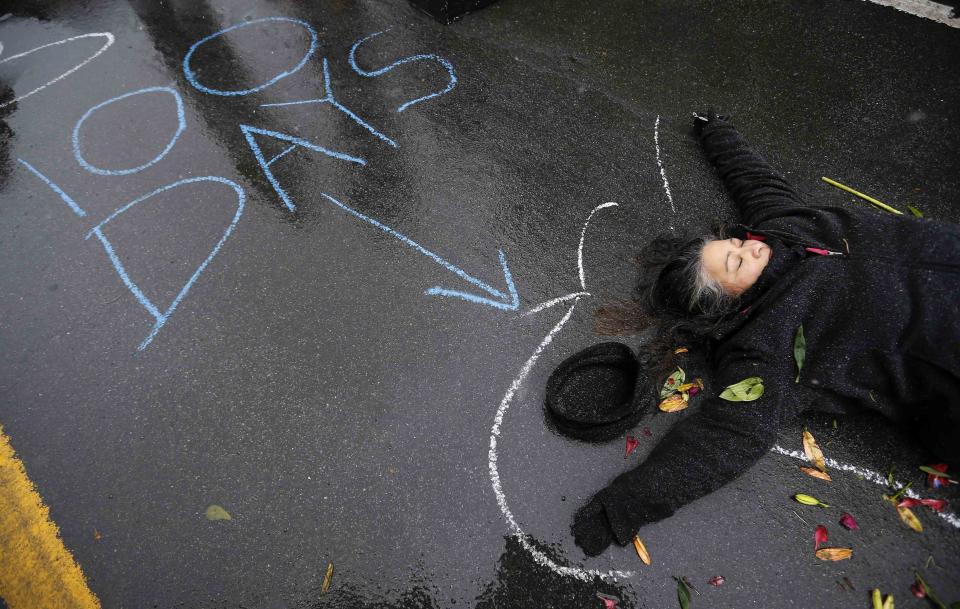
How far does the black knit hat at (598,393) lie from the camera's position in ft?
8.23

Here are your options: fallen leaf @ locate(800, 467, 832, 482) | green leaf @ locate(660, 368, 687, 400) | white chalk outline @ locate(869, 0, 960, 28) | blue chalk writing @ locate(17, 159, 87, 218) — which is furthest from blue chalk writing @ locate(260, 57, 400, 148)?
white chalk outline @ locate(869, 0, 960, 28)

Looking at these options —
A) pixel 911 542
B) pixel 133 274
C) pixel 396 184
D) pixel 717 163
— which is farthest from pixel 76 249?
pixel 911 542

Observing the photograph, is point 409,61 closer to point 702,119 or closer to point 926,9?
point 702,119

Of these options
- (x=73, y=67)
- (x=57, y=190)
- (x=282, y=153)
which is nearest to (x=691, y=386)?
(x=282, y=153)

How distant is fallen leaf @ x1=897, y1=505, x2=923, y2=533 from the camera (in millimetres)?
2355

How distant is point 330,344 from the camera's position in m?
2.82

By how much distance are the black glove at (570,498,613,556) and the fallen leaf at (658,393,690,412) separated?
0.60 metres

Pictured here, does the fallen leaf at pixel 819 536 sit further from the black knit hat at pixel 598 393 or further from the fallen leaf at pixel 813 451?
the black knit hat at pixel 598 393

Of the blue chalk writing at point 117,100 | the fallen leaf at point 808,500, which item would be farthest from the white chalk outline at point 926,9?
the blue chalk writing at point 117,100

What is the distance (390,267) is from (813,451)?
229 cm

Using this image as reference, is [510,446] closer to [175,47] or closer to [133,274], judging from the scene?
[133,274]

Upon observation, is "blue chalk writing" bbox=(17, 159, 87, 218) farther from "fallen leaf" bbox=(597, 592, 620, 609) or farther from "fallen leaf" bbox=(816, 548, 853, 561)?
"fallen leaf" bbox=(816, 548, 853, 561)

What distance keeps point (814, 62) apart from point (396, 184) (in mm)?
3219

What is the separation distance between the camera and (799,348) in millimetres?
2521
